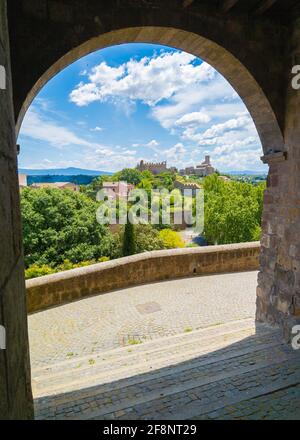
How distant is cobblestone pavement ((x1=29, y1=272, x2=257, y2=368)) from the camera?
5.14 m

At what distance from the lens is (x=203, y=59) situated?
4.14 metres

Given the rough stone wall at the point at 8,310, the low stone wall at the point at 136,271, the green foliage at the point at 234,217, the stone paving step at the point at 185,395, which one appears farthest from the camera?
the green foliage at the point at 234,217

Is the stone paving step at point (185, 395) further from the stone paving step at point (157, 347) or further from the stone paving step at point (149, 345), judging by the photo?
the stone paving step at point (149, 345)

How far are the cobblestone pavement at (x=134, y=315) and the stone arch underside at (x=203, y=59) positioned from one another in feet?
→ 11.8

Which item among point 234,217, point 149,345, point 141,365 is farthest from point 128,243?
point 141,365

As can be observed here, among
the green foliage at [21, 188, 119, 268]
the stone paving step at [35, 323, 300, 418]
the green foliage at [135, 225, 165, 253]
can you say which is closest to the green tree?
the green foliage at [135, 225, 165, 253]

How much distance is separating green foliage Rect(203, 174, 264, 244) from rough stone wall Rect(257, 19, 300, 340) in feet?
63.2

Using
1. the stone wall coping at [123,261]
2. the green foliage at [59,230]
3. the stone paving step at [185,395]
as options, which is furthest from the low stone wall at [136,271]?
the green foliage at [59,230]

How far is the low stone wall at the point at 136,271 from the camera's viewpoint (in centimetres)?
656

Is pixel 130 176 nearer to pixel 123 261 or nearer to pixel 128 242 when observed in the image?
pixel 128 242

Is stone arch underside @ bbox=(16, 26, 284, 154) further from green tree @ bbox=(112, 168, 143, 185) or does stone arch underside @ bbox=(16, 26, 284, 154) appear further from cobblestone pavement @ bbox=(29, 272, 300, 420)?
green tree @ bbox=(112, 168, 143, 185)

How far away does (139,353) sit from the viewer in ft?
13.8
